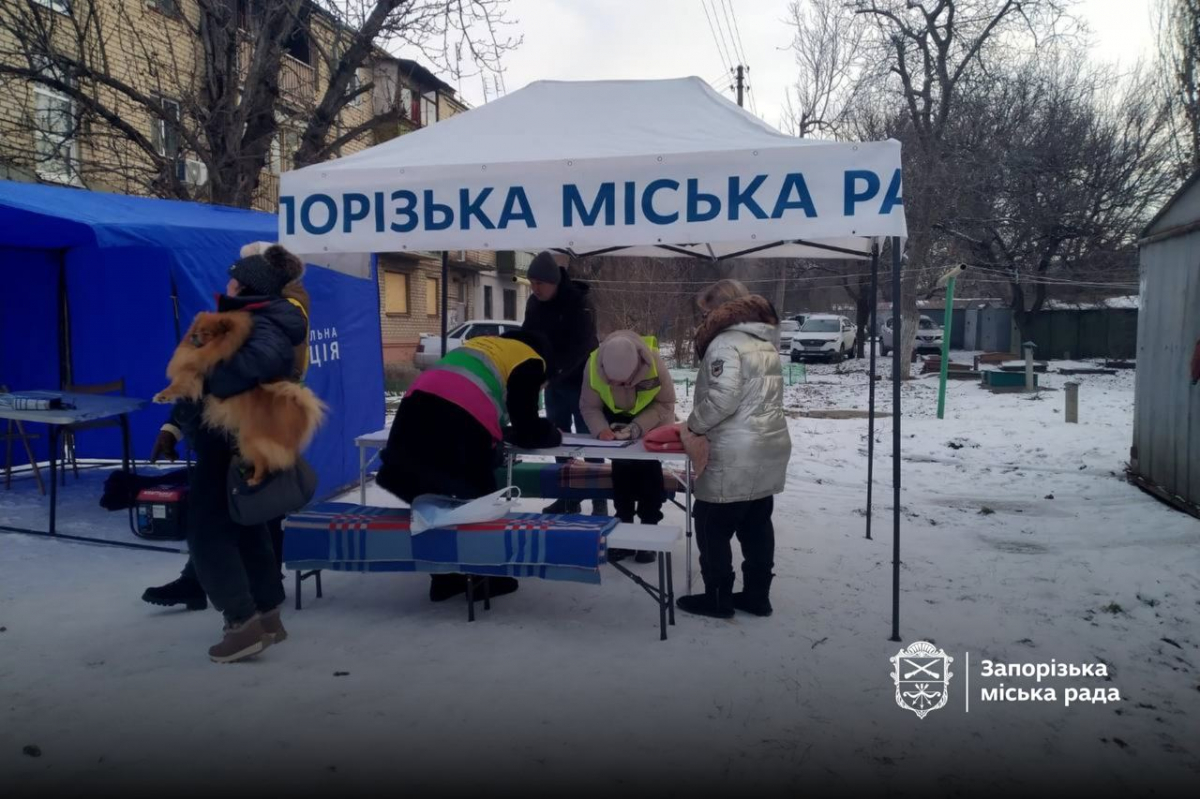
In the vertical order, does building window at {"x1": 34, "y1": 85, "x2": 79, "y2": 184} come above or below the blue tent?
above

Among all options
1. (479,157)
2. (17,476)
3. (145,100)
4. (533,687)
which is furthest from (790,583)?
(145,100)

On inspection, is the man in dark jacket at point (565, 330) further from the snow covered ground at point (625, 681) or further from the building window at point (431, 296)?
the building window at point (431, 296)

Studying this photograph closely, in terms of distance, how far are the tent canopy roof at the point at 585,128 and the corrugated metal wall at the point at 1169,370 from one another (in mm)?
3968

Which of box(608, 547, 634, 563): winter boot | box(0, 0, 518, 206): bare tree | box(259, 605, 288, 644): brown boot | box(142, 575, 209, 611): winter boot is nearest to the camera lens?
box(259, 605, 288, 644): brown boot

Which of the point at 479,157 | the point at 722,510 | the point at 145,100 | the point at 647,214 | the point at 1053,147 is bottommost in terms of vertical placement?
the point at 722,510

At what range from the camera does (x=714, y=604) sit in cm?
419

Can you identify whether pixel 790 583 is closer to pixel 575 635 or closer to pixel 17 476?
pixel 575 635

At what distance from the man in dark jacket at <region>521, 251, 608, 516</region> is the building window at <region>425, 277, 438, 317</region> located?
80.4 feet

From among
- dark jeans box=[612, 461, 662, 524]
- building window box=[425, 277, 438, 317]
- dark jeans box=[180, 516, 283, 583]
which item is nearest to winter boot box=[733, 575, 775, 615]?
dark jeans box=[612, 461, 662, 524]

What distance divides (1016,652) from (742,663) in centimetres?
126

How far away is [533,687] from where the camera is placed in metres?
3.36

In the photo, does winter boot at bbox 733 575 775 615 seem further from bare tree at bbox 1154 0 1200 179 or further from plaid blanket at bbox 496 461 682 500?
bare tree at bbox 1154 0 1200 179

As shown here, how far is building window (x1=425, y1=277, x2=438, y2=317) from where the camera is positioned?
1166 inches

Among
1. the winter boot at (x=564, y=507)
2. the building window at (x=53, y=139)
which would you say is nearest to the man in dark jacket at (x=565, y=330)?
the winter boot at (x=564, y=507)
